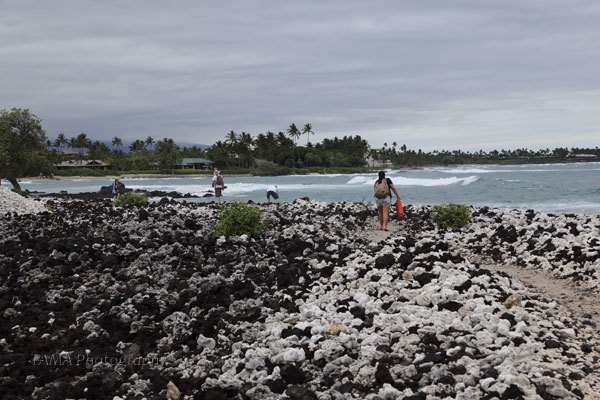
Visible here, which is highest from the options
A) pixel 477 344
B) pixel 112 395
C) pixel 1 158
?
pixel 1 158

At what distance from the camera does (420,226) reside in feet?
54.9

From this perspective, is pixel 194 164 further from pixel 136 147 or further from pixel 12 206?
pixel 12 206

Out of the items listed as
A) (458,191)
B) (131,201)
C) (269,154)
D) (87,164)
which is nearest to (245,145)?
(269,154)

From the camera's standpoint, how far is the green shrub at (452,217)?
15.6 metres

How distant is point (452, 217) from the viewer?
15852mm

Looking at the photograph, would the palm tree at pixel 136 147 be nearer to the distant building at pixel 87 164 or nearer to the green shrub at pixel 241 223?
the distant building at pixel 87 164

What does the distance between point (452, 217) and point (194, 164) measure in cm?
13680

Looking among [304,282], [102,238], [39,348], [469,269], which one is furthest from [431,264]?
[102,238]

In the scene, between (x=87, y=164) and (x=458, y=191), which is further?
(x=87, y=164)

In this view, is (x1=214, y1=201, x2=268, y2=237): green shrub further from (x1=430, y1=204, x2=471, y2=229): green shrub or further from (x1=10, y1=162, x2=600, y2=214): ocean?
(x1=10, y1=162, x2=600, y2=214): ocean

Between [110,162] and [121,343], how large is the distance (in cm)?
14355

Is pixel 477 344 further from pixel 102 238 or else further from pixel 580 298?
pixel 102 238

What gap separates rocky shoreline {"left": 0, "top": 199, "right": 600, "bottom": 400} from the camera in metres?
5.22

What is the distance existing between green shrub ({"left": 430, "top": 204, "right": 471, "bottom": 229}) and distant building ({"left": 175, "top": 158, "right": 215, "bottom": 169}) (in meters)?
133
